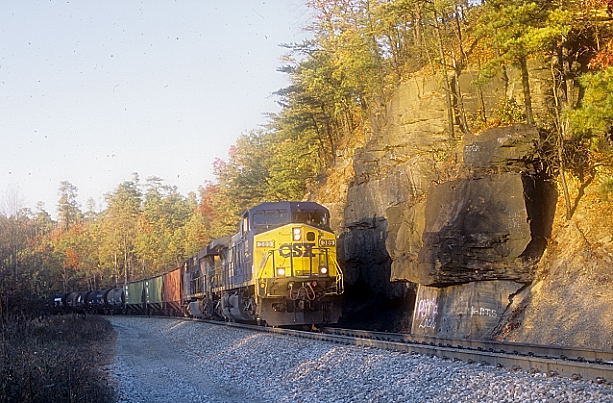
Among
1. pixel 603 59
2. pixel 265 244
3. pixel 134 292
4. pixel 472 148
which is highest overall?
pixel 603 59

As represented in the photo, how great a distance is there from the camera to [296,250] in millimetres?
19188

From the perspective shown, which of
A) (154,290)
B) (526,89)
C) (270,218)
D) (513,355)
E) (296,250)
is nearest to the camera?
(513,355)

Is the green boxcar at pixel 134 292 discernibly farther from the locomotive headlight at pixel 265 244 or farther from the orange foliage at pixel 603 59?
the orange foliage at pixel 603 59

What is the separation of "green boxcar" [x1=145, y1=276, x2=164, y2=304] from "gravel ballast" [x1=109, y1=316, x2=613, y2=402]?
24313 millimetres

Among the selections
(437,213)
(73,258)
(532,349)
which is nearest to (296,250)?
(437,213)

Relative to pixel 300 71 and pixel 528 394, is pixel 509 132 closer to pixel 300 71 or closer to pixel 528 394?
pixel 528 394

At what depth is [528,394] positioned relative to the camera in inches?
287

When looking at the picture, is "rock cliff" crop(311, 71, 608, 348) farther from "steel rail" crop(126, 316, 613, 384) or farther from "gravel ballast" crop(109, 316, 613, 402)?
"gravel ballast" crop(109, 316, 613, 402)

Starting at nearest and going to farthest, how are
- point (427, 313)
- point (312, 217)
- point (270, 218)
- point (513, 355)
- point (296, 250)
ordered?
point (513, 355) < point (427, 313) < point (296, 250) < point (270, 218) < point (312, 217)

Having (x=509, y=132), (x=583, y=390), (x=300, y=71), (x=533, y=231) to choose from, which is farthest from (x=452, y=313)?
(x=300, y=71)

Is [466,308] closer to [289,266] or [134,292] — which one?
[289,266]

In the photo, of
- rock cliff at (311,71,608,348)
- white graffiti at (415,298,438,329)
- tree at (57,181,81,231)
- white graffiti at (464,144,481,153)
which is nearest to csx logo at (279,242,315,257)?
rock cliff at (311,71,608,348)

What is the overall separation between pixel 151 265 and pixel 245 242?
70.3m

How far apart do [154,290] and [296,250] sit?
87.2 ft
